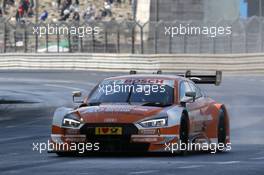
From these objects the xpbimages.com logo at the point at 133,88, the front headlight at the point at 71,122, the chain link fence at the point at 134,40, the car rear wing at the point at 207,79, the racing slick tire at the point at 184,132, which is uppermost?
the xpbimages.com logo at the point at 133,88

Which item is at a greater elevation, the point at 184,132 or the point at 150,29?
the point at 184,132

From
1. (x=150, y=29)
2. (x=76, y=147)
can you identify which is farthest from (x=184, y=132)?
(x=150, y=29)

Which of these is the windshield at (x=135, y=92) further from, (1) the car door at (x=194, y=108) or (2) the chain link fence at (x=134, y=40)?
(2) the chain link fence at (x=134, y=40)

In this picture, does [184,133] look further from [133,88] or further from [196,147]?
[133,88]

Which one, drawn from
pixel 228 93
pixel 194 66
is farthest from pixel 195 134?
pixel 194 66

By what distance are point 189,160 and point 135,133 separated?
91cm

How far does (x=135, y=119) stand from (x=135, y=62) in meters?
34.1

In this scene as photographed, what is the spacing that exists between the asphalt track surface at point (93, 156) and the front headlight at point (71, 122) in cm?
47

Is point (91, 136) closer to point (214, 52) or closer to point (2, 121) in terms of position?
point (2, 121)

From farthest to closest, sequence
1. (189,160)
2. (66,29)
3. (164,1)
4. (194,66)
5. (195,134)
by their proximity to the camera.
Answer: (164,1)
(66,29)
(194,66)
(195,134)
(189,160)

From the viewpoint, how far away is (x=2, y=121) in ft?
85.6

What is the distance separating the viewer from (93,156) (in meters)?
15.4

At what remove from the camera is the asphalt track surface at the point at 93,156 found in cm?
1303

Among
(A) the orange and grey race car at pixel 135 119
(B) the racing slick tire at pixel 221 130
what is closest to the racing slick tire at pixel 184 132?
(A) the orange and grey race car at pixel 135 119
